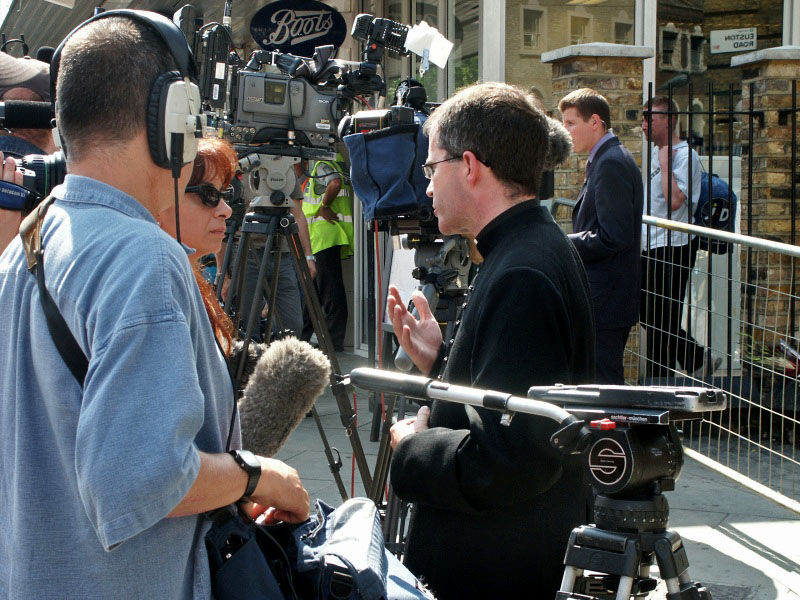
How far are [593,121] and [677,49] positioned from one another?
9.40 feet

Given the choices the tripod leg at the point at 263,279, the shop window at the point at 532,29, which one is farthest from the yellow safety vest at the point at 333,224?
the tripod leg at the point at 263,279

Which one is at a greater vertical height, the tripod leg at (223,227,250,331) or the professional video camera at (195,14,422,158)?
the professional video camera at (195,14,422,158)

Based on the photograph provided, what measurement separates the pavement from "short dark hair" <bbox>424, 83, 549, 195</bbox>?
6.58 feet

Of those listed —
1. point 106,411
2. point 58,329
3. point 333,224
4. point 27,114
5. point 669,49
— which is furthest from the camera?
point 333,224

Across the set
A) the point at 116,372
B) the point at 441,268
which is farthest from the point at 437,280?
the point at 116,372

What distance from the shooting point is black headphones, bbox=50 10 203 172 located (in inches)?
57.8

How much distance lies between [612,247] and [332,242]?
441 centimetres

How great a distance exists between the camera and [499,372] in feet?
6.08

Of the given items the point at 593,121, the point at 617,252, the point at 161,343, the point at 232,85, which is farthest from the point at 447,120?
the point at 593,121

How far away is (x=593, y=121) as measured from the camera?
5145mm

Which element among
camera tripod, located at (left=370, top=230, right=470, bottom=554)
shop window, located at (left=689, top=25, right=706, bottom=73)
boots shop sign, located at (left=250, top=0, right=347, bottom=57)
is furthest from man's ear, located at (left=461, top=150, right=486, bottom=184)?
boots shop sign, located at (left=250, top=0, right=347, bottom=57)

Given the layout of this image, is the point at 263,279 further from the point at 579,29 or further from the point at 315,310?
the point at 579,29

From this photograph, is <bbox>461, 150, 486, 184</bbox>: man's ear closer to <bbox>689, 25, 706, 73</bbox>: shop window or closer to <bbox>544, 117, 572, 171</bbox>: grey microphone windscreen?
<bbox>544, 117, 572, 171</bbox>: grey microphone windscreen

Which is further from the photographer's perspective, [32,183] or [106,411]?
[32,183]
